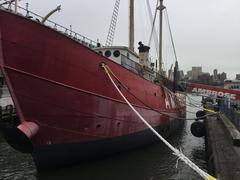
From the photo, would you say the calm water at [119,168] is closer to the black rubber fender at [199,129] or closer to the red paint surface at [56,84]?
the red paint surface at [56,84]

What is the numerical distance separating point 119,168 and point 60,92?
10.5 ft

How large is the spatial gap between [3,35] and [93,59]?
8.86ft

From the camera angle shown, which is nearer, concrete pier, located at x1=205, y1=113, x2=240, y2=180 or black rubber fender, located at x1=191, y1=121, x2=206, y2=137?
concrete pier, located at x1=205, y1=113, x2=240, y2=180

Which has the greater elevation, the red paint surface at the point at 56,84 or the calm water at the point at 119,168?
the red paint surface at the point at 56,84

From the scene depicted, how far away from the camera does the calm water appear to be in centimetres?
951

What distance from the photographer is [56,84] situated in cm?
890

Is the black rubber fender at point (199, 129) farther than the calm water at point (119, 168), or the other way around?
the black rubber fender at point (199, 129)

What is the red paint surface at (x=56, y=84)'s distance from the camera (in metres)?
8.30

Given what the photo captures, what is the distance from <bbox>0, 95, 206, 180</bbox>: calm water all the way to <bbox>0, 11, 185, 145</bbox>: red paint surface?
926 mm

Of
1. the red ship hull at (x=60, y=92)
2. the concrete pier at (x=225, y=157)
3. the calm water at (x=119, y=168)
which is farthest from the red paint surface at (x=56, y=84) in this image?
the concrete pier at (x=225, y=157)

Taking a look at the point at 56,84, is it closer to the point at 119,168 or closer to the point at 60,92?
the point at 60,92

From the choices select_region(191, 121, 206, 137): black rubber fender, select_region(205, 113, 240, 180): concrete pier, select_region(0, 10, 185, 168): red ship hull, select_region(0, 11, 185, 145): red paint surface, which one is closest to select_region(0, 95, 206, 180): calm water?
select_region(0, 10, 185, 168): red ship hull

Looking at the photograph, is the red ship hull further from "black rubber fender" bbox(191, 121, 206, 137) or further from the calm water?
"black rubber fender" bbox(191, 121, 206, 137)

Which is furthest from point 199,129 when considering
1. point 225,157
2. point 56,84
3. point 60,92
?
point 56,84
